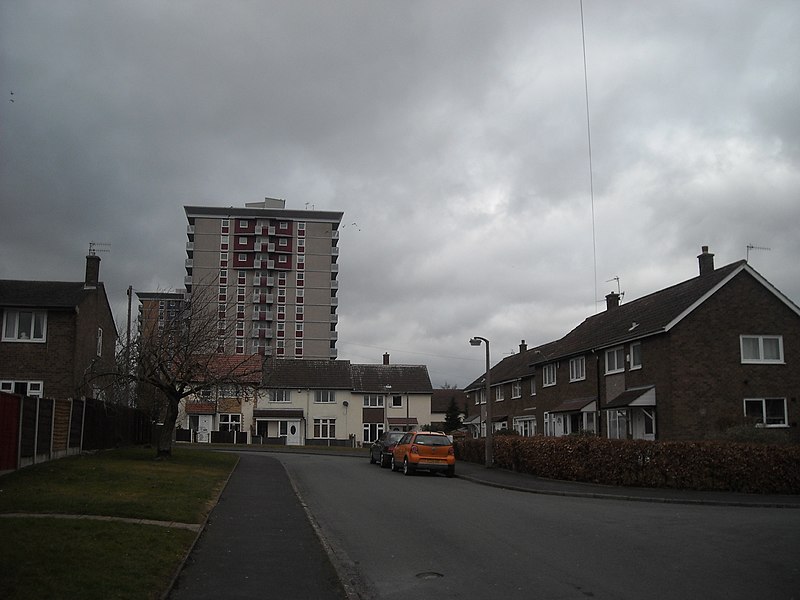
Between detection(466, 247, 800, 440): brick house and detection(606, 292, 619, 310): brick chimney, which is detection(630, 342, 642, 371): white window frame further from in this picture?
detection(606, 292, 619, 310): brick chimney

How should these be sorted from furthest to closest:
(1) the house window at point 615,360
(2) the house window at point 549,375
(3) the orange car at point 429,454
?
(2) the house window at point 549,375
(1) the house window at point 615,360
(3) the orange car at point 429,454

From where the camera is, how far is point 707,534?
13.0 metres

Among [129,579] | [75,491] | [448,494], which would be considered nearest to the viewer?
[129,579]

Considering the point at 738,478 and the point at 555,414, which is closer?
the point at 738,478

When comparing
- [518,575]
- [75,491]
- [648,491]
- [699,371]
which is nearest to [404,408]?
[699,371]

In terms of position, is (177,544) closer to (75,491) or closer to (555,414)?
(75,491)

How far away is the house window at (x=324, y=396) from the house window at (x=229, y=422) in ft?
22.0

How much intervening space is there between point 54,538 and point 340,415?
2288 inches

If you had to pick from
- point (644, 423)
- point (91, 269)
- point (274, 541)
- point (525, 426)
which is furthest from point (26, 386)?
point (525, 426)

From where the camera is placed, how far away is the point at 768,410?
29.5m

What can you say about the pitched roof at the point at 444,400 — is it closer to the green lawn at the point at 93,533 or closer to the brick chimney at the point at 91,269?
the brick chimney at the point at 91,269

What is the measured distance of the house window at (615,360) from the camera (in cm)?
3359

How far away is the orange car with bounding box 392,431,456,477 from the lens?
27734 mm

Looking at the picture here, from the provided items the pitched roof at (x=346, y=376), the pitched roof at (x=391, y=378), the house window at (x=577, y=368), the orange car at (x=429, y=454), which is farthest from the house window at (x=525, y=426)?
the pitched roof at (x=391, y=378)
